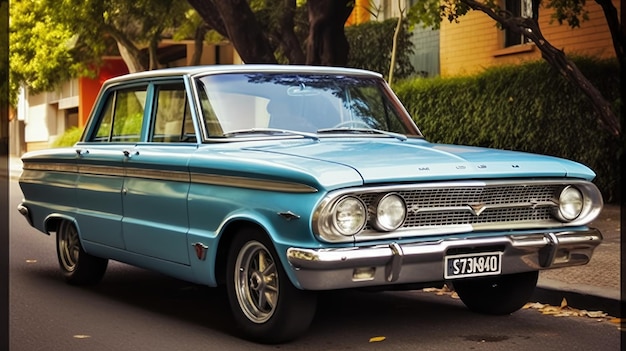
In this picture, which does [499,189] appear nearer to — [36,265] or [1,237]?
[36,265]

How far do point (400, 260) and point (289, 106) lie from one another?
1865 mm

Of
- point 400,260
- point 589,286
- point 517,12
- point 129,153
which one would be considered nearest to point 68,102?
point 517,12

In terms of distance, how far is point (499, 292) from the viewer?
25.3 ft

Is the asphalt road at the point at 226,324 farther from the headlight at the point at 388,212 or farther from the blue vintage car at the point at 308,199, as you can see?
the headlight at the point at 388,212

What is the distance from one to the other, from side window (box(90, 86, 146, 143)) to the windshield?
1052mm

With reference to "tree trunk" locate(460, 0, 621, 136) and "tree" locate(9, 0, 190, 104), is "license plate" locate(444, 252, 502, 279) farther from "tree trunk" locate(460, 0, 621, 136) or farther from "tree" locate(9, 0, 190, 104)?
"tree" locate(9, 0, 190, 104)

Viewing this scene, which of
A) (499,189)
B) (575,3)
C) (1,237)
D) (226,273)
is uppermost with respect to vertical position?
(575,3)

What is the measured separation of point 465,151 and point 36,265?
5.75 meters

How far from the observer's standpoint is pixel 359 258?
6141 millimetres

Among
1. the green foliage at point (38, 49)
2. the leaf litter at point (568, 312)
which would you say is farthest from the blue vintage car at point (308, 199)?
the green foliage at point (38, 49)

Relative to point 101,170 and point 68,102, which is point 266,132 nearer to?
point 101,170

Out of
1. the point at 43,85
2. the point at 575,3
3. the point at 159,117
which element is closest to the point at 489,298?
the point at 159,117

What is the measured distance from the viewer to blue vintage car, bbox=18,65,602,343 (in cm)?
627

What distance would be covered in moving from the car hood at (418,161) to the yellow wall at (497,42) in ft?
32.1
